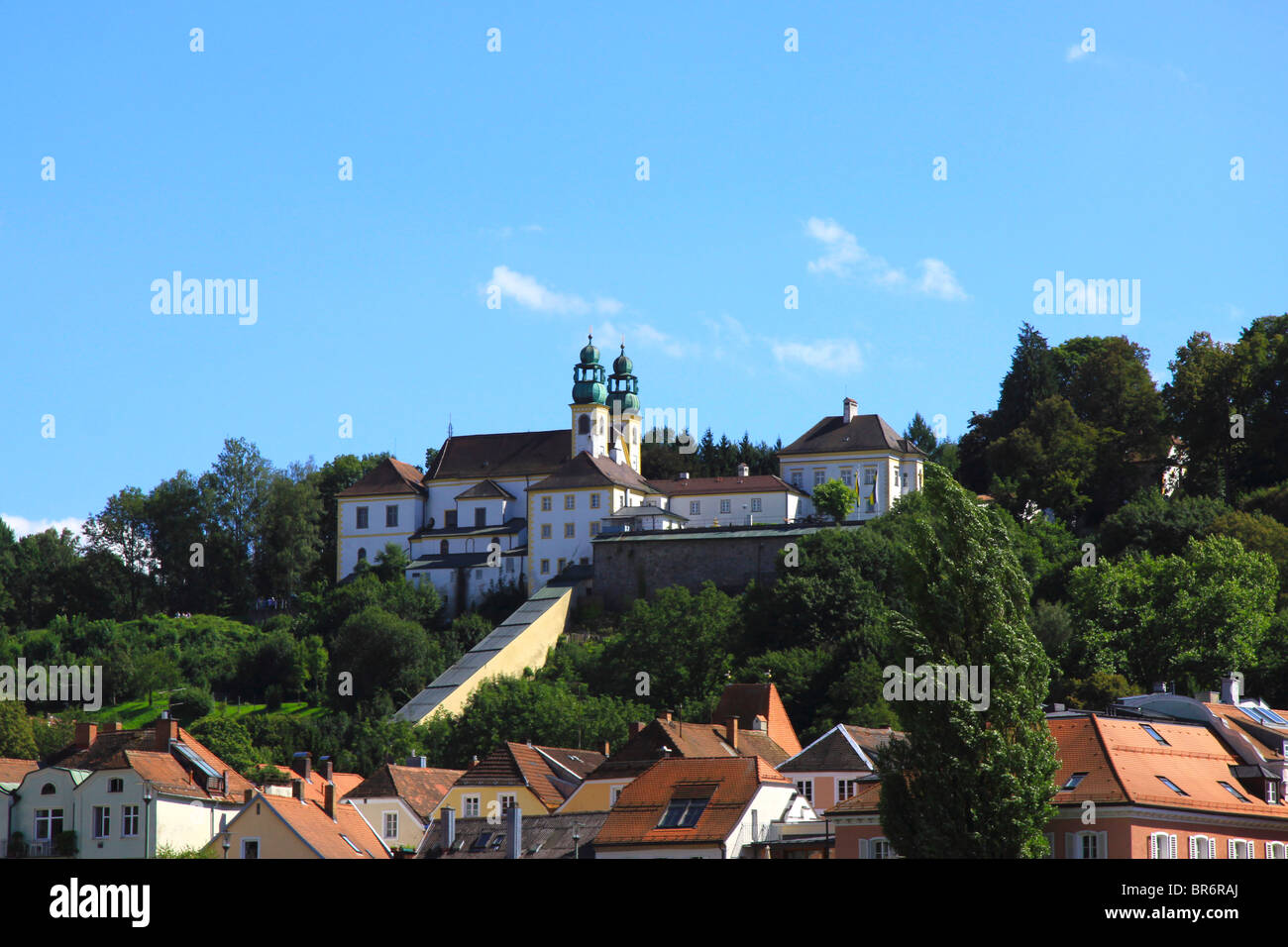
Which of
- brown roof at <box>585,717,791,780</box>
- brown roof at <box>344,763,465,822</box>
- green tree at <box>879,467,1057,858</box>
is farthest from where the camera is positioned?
brown roof at <box>344,763,465,822</box>

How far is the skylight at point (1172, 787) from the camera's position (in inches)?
1473

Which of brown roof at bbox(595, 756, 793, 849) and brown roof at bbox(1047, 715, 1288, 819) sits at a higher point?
brown roof at bbox(1047, 715, 1288, 819)

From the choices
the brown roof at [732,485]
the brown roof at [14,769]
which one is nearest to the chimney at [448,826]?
the brown roof at [14,769]

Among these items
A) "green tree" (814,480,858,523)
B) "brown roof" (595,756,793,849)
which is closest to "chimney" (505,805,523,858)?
"brown roof" (595,756,793,849)

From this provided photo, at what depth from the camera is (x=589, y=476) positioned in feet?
320

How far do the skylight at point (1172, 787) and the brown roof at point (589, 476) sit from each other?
2386 inches

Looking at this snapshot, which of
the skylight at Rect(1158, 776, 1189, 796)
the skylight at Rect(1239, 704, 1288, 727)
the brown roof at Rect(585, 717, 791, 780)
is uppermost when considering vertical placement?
the skylight at Rect(1239, 704, 1288, 727)

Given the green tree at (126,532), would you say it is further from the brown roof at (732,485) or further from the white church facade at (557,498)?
the brown roof at (732,485)

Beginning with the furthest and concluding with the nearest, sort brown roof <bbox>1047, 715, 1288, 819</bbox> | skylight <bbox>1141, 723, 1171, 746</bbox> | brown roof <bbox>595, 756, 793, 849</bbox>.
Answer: brown roof <bbox>595, 756, 793, 849</bbox> → skylight <bbox>1141, 723, 1171, 746</bbox> → brown roof <bbox>1047, 715, 1288, 819</bbox>

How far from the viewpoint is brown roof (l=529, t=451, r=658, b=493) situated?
97438 mm

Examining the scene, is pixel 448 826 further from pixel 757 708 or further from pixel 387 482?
pixel 387 482

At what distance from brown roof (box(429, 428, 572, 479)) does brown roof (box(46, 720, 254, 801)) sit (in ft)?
174

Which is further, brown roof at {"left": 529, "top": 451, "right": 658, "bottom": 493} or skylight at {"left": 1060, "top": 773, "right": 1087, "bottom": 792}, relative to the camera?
brown roof at {"left": 529, "top": 451, "right": 658, "bottom": 493}

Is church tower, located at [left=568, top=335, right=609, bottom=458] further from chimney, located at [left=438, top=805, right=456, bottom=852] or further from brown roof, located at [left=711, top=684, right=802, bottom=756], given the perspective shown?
chimney, located at [left=438, top=805, right=456, bottom=852]
